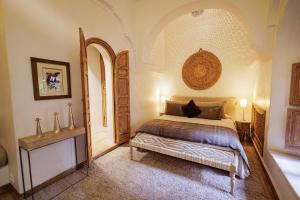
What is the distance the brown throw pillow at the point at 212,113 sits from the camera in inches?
139

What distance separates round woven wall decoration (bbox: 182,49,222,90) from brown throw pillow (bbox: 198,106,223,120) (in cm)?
98

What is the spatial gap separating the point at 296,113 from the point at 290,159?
62 cm

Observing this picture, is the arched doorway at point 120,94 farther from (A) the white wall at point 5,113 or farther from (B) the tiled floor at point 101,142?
(A) the white wall at point 5,113

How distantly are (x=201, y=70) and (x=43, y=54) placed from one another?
3856mm

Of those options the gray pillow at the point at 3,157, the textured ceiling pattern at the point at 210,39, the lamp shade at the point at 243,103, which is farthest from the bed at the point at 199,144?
the textured ceiling pattern at the point at 210,39

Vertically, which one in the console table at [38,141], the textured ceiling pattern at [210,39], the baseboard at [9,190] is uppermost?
the textured ceiling pattern at [210,39]

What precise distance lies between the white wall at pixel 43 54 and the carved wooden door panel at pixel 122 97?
0.89 meters

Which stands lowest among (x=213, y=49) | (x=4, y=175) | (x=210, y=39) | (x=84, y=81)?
(x=4, y=175)

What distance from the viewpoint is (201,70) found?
4.40m

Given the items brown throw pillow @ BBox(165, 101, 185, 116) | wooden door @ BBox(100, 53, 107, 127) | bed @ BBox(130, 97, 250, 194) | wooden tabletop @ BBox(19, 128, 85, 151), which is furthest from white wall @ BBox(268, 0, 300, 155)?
wooden door @ BBox(100, 53, 107, 127)

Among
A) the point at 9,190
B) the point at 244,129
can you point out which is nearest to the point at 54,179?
the point at 9,190

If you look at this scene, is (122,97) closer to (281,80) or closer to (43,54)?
(43,54)

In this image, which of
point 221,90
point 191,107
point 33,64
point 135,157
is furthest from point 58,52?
point 221,90

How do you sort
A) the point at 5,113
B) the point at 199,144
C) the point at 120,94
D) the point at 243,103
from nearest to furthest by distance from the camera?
1. the point at 5,113
2. the point at 199,144
3. the point at 120,94
4. the point at 243,103
